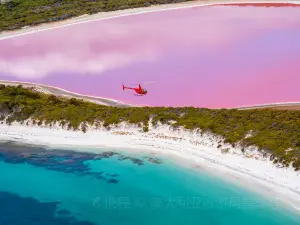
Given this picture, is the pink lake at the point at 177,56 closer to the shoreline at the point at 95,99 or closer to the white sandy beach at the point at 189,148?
the shoreline at the point at 95,99

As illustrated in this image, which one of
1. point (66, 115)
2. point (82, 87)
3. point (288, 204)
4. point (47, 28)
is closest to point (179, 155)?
point (288, 204)

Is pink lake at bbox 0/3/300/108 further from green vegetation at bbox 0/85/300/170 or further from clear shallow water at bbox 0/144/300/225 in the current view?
clear shallow water at bbox 0/144/300/225

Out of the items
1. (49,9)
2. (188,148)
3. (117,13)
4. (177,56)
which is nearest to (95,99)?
(177,56)

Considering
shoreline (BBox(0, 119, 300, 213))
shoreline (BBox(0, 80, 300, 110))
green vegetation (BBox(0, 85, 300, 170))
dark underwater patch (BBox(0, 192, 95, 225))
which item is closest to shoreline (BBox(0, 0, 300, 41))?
shoreline (BBox(0, 80, 300, 110))

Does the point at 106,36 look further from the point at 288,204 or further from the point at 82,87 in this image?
the point at 288,204

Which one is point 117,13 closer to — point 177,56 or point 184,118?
point 177,56
